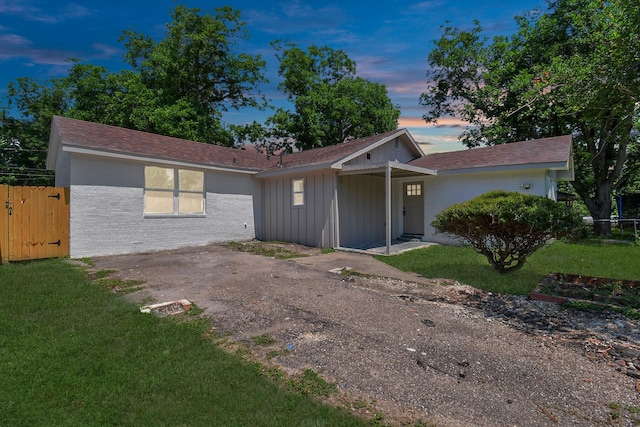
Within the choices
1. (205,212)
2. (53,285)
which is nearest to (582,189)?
(205,212)

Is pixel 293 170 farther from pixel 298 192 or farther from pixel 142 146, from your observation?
pixel 142 146

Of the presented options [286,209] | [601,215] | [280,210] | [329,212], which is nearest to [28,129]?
[280,210]

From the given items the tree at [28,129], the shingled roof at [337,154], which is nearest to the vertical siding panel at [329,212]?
the shingled roof at [337,154]

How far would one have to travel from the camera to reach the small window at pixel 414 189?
1309 centimetres

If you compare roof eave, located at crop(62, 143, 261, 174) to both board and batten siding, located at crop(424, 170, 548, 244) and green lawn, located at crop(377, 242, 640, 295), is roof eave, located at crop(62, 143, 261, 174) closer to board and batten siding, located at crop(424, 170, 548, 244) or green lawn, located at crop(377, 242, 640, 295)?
green lawn, located at crop(377, 242, 640, 295)

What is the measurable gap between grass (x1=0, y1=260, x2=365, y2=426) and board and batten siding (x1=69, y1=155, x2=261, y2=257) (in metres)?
5.21

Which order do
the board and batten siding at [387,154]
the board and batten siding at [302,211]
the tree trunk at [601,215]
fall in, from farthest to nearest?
the tree trunk at [601,215] < the board and batten siding at [387,154] < the board and batten siding at [302,211]

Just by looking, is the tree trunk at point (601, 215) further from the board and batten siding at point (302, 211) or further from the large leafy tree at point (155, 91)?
the large leafy tree at point (155, 91)

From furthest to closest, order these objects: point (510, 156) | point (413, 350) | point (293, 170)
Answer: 1. point (510, 156)
2. point (293, 170)
3. point (413, 350)

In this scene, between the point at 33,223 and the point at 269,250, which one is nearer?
the point at 33,223

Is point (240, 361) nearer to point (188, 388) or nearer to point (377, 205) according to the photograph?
point (188, 388)

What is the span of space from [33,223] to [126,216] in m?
2.06

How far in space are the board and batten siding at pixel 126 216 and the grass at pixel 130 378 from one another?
5.21m

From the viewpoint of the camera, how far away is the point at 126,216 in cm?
959
